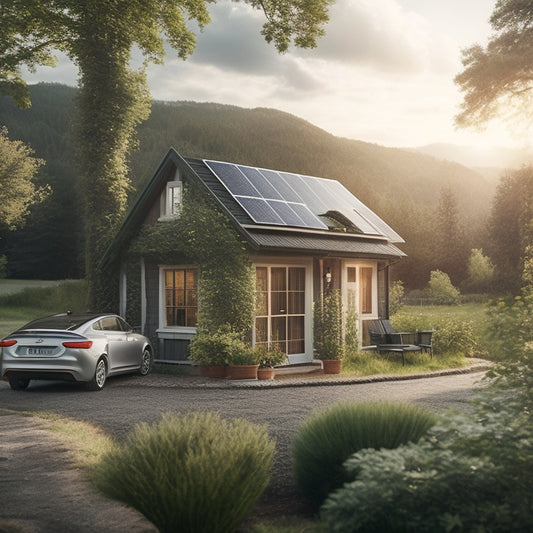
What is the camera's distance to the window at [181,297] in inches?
723

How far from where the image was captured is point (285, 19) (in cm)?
2408

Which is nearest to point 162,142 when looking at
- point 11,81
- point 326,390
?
point 11,81

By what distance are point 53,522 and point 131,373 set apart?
465 inches

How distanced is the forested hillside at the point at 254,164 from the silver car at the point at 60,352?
8203 millimetres

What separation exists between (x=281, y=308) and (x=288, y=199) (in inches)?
127

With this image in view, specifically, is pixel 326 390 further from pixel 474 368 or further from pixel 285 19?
pixel 285 19

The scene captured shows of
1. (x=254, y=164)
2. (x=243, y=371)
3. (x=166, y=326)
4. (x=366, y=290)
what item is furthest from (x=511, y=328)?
(x=254, y=164)

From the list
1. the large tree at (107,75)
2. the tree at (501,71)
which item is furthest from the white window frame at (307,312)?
the tree at (501,71)

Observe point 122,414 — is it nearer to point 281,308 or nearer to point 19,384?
point 19,384

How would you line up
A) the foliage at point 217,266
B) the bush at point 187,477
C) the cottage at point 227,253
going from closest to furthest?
the bush at point 187,477 < the foliage at point 217,266 < the cottage at point 227,253

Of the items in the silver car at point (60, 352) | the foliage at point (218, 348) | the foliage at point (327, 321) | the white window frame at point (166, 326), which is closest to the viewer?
the silver car at point (60, 352)

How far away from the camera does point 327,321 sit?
18.7 metres

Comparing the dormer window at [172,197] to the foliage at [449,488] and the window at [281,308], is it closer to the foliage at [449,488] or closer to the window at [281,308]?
the window at [281,308]

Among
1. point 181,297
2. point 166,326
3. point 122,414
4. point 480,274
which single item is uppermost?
point 480,274
